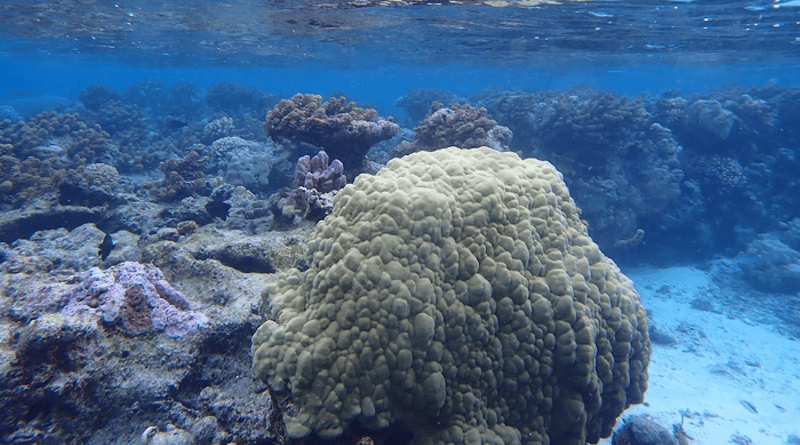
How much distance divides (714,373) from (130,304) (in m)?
13.7

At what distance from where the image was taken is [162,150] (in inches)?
657

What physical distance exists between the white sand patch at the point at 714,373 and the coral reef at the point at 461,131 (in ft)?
21.3

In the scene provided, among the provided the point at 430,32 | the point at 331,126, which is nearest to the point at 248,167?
the point at 331,126

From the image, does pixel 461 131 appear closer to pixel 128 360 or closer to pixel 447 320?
pixel 447 320

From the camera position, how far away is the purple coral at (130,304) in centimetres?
351

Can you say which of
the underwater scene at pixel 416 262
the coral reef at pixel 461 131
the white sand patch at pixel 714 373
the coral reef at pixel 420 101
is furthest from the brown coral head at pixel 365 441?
the coral reef at pixel 420 101

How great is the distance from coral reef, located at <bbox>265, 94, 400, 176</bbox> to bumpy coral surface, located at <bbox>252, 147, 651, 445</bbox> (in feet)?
13.1

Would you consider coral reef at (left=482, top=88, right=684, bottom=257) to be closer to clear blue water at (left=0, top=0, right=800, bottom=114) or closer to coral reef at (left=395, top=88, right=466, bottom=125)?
clear blue water at (left=0, top=0, right=800, bottom=114)

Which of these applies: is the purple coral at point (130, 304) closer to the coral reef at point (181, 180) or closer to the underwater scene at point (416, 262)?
the underwater scene at point (416, 262)

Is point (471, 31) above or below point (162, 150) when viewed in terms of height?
above

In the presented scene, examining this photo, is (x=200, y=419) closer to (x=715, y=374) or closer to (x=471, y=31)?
(x=715, y=374)

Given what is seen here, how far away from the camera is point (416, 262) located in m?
3.07

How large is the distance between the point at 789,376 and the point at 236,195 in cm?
1525

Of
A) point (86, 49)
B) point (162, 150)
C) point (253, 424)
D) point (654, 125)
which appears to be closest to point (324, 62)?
point (86, 49)
